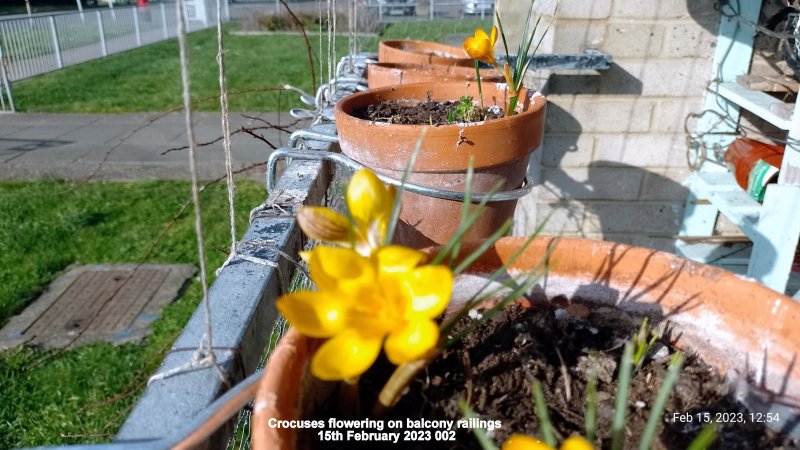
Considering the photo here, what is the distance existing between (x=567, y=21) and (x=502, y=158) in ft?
4.04

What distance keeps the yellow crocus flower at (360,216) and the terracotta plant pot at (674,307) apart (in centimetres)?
12

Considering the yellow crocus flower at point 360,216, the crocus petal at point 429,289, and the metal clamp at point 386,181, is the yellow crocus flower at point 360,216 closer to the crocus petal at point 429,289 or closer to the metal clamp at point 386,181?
the crocus petal at point 429,289

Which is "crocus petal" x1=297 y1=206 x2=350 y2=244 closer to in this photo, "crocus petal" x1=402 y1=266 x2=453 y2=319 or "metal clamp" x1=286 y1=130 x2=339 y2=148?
"crocus petal" x1=402 y1=266 x2=453 y2=319

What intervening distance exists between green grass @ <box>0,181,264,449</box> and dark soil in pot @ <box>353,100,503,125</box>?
60 centimetres

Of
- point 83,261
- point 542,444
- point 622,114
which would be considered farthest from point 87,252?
point 542,444

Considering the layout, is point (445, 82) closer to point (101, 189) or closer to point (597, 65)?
point (597, 65)

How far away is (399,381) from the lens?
1.79ft

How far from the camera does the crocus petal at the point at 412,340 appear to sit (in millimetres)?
445

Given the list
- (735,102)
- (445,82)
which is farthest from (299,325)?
(735,102)

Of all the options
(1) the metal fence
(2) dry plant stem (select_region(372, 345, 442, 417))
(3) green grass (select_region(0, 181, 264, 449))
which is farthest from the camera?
(1) the metal fence

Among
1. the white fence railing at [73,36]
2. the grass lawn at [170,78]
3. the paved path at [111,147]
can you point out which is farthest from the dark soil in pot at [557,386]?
the white fence railing at [73,36]

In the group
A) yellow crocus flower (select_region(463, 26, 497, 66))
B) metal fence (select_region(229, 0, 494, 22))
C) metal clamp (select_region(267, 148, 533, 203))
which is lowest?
metal fence (select_region(229, 0, 494, 22))

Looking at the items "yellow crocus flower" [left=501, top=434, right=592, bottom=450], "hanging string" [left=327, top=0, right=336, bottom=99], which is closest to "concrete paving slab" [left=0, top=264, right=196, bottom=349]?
"hanging string" [left=327, top=0, right=336, bottom=99]

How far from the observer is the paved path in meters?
4.31
